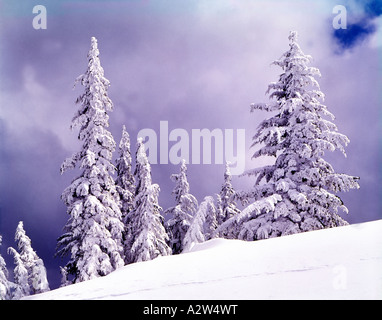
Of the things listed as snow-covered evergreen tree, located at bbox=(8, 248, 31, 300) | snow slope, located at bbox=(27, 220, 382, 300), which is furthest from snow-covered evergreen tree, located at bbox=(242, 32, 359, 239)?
snow-covered evergreen tree, located at bbox=(8, 248, 31, 300)

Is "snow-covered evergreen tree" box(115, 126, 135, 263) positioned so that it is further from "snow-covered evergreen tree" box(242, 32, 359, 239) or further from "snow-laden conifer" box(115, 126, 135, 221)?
"snow-covered evergreen tree" box(242, 32, 359, 239)

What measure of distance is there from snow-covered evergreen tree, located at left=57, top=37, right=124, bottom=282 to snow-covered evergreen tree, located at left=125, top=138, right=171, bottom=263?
3809 mm

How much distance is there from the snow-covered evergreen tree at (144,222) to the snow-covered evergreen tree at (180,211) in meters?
4.40

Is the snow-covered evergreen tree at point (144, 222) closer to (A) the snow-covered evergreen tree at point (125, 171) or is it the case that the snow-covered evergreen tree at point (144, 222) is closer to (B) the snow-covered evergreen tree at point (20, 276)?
(A) the snow-covered evergreen tree at point (125, 171)

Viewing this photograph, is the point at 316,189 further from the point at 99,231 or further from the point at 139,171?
the point at 139,171

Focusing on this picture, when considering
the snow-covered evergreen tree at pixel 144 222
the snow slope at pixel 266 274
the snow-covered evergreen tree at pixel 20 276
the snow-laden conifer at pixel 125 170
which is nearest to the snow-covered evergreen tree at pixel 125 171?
the snow-laden conifer at pixel 125 170

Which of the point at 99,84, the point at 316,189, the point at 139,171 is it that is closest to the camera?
the point at 316,189

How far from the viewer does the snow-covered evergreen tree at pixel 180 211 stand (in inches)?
1110

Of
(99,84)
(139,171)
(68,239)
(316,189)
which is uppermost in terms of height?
(99,84)
